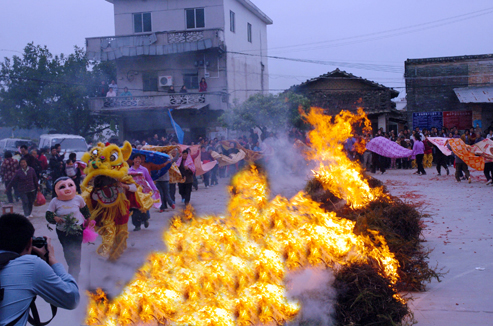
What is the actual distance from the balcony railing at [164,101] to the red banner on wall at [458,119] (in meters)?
14.1

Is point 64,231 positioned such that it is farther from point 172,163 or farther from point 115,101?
point 115,101

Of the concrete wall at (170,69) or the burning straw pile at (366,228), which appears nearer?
the burning straw pile at (366,228)

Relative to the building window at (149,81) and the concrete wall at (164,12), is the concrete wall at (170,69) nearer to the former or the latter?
the building window at (149,81)

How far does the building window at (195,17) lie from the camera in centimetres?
2819

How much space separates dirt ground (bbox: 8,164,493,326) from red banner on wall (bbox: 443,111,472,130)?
638 inches

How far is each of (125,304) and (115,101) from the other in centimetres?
2489

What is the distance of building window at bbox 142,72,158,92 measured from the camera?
2864 cm

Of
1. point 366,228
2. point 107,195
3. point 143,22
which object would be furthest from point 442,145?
point 143,22

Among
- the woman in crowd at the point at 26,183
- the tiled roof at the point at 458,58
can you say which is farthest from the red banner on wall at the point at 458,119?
the woman in crowd at the point at 26,183

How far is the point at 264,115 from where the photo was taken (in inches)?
932

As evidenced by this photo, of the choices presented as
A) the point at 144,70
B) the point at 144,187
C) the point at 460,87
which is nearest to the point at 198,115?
the point at 144,70

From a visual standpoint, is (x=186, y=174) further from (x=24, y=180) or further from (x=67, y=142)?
(x=67, y=142)

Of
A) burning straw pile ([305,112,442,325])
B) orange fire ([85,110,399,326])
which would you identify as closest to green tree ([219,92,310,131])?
burning straw pile ([305,112,442,325])

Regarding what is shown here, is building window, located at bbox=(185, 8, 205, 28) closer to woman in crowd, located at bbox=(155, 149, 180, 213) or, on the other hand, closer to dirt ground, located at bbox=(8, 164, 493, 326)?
dirt ground, located at bbox=(8, 164, 493, 326)
